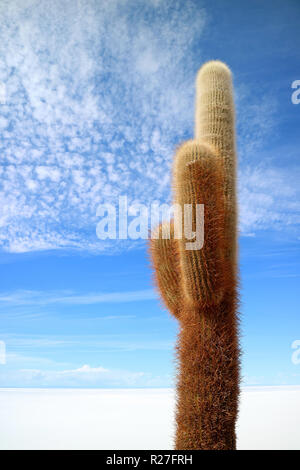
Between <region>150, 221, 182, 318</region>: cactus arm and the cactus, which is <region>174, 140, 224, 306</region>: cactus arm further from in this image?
<region>150, 221, 182, 318</region>: cactus arm

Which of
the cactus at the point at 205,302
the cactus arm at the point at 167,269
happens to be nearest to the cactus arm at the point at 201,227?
the cactus at the point at 205,302

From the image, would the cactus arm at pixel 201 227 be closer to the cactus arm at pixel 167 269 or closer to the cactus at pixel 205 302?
the cactus at pixel 205 302

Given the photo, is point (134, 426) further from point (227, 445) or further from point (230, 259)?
point (230, 259)

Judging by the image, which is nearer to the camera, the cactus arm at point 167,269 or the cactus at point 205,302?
the cactus at point 205,302

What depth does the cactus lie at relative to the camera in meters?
4.14

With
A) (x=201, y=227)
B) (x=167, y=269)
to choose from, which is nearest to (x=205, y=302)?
(x=167, y=269)

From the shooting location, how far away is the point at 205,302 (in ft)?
14.0

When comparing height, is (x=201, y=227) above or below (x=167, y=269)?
above

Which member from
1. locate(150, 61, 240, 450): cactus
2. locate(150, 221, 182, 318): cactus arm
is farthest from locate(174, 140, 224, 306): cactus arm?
locate(150, 221, 182, 318): cactus arm

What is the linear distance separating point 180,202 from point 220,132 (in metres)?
1.11

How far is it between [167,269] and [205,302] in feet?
1.88

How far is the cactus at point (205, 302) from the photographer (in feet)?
13.6

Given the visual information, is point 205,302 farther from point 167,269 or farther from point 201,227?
point 201,227

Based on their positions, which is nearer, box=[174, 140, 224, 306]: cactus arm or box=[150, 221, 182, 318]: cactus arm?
box=[174, 140, 224, 306]: cactus arm
